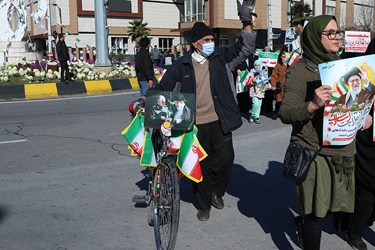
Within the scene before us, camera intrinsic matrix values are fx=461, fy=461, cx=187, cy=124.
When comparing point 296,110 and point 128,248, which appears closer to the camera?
point 296,110

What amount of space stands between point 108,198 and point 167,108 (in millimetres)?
1621

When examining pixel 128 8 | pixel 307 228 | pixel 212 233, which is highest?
pixel 128 8

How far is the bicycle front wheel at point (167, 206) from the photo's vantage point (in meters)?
3.35

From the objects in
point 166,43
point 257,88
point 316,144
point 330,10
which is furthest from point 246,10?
point 330,10

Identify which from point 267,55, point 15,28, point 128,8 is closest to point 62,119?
point 267,55

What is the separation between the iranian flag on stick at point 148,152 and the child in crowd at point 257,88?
19.2 feet

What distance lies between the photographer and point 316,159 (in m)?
2.78

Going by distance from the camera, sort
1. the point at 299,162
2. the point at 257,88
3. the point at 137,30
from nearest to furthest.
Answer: the point at 299,162
the point at 257,88
the point at 137,30

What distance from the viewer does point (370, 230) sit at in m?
3.94

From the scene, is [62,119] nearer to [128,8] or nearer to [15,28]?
[15,28]

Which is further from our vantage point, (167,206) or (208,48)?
(208,48)

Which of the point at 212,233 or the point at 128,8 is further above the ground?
the point at 128,8

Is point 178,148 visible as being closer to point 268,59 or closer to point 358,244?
point 358,244

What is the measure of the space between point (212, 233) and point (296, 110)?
1.65m
